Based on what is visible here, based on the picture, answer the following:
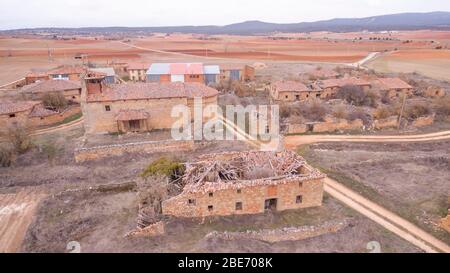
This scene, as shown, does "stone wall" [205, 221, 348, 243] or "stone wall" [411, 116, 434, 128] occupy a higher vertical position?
"stone wall" [411, 116, 434, 128]

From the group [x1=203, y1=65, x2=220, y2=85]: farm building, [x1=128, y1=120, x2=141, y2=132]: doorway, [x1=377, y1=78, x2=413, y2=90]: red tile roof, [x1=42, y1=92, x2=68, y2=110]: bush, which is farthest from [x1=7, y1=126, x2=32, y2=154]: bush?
[x1=377, y1=78, x2=413, y2=90]: red tile roof

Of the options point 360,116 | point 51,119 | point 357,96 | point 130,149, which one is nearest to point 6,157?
point 130,149

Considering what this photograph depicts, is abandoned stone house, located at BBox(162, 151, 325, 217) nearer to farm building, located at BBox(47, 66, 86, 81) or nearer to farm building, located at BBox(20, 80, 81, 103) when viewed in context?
farm building, located at BBox(20, 80, 81, 103)

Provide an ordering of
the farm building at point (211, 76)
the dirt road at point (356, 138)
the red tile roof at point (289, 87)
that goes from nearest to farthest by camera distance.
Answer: the dirt road at point (356, 138), the red tile roof at point (289, 87), the farm building at point (211, 76)

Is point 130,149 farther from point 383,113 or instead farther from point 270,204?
point 383,113

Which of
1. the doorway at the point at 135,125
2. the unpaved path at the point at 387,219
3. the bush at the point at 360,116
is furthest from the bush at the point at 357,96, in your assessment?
the doorway at the point at 135,125

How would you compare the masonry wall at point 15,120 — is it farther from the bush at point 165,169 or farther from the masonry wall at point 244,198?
the masonry wall at point 244,198

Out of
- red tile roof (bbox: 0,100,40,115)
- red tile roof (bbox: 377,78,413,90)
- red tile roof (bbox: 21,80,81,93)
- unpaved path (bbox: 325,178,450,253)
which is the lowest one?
unpaved path (bbox: 325,178,450,253)

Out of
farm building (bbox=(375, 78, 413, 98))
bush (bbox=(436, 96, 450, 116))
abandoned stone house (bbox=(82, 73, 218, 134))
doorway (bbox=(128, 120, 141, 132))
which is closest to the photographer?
abandoned stone house (bbox=(82, 73, 218, 134))
